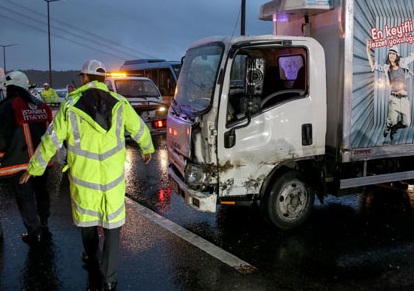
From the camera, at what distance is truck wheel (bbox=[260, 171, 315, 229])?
5.14 m

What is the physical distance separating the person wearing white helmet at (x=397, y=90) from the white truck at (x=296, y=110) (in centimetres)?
1

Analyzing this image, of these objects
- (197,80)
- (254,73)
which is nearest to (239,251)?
(254,73)

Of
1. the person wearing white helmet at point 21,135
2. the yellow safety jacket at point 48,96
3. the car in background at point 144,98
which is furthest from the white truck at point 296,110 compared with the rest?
the yellow safety jacket at point 48,96

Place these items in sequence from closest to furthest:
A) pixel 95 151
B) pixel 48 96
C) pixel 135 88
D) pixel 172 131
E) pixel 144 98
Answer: pixel 95 151 → pixel 172 131 → pixel 144 98 → pixel 135 88 → pixel 48 96

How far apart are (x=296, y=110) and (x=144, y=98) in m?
8.10

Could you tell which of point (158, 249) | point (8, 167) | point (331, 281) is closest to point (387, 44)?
point (331, 281)

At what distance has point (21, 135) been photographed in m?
4.70

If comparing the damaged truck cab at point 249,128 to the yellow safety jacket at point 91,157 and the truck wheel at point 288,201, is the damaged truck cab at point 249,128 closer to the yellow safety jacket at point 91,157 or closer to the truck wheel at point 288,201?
the truck wheel at point 288,201

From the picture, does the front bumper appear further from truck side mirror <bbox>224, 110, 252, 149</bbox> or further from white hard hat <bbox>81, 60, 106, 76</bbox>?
white hard hat <bbox>81, 60, 106, 76</bbox>

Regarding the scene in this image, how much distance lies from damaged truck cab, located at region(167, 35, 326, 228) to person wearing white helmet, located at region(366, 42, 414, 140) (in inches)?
Result: 42.0

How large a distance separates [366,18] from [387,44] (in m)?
0.54

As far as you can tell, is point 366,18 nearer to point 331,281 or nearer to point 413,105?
point 413,105

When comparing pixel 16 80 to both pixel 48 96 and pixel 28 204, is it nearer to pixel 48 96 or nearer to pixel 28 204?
pixel 28 204

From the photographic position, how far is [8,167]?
4.66m
